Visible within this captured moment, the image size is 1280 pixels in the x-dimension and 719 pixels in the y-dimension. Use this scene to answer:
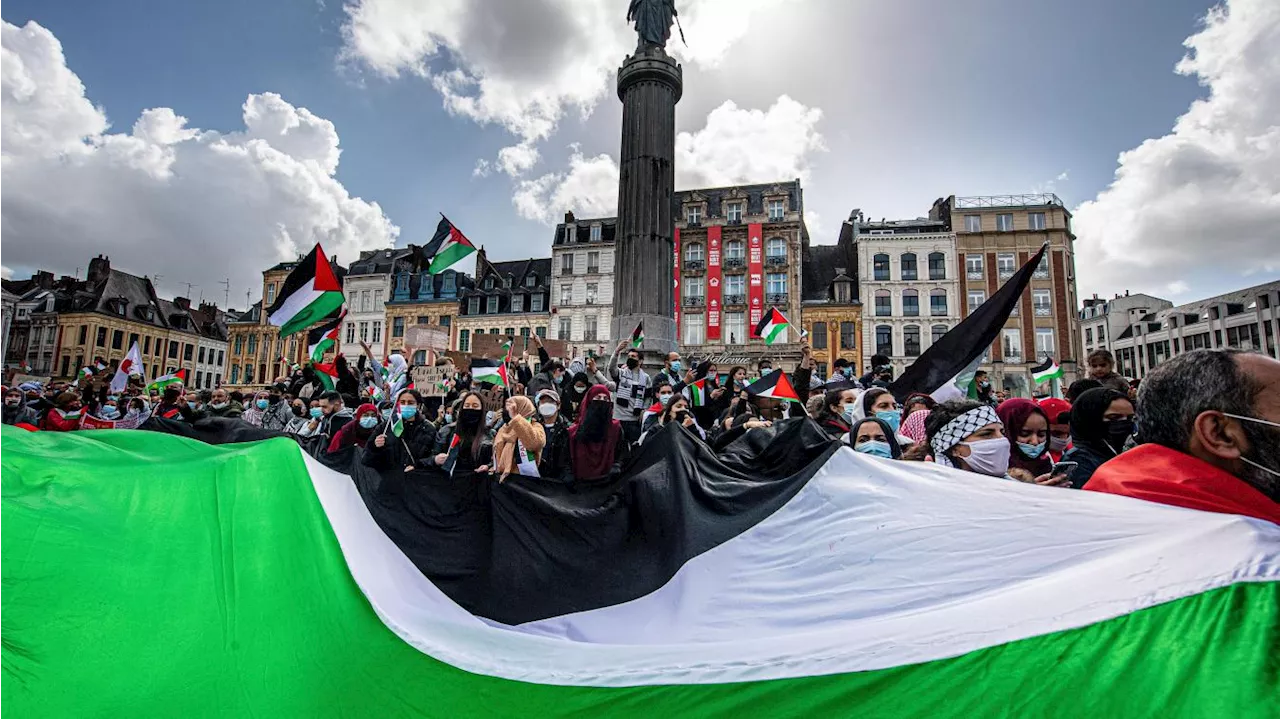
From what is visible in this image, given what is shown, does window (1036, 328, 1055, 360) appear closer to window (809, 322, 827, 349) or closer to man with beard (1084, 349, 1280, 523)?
window (809, 322, 827, 349)

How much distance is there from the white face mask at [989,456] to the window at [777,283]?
4230 cm

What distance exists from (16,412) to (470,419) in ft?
36.0

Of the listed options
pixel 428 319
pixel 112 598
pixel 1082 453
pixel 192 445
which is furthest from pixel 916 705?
pixel 428 319

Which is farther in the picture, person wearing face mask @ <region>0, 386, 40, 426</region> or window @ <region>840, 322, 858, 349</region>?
window @ <region>840, 322, 858, 349</region>

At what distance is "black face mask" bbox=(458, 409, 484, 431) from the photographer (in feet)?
23.0

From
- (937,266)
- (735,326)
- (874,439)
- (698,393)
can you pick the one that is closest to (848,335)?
(735,326)

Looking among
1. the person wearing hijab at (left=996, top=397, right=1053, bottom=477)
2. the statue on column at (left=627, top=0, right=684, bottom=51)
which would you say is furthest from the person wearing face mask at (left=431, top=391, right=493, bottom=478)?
the statue on column at (left=627, top=0, right=684, bottom=51)

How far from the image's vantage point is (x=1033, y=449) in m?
3.86

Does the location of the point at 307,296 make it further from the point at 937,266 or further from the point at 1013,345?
the point at 1013,345

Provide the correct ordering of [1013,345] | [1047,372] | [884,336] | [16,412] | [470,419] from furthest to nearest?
[884,336] < [1013,345] < [1047,372] < [16,412] < [470,419]

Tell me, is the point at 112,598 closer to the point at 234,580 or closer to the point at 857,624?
the point at 234,580

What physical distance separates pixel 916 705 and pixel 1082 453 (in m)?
2.93

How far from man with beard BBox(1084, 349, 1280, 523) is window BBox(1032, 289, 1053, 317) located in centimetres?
4956

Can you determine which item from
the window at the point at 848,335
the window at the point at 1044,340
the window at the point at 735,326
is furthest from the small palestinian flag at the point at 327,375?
the window at the point at 1044,340
